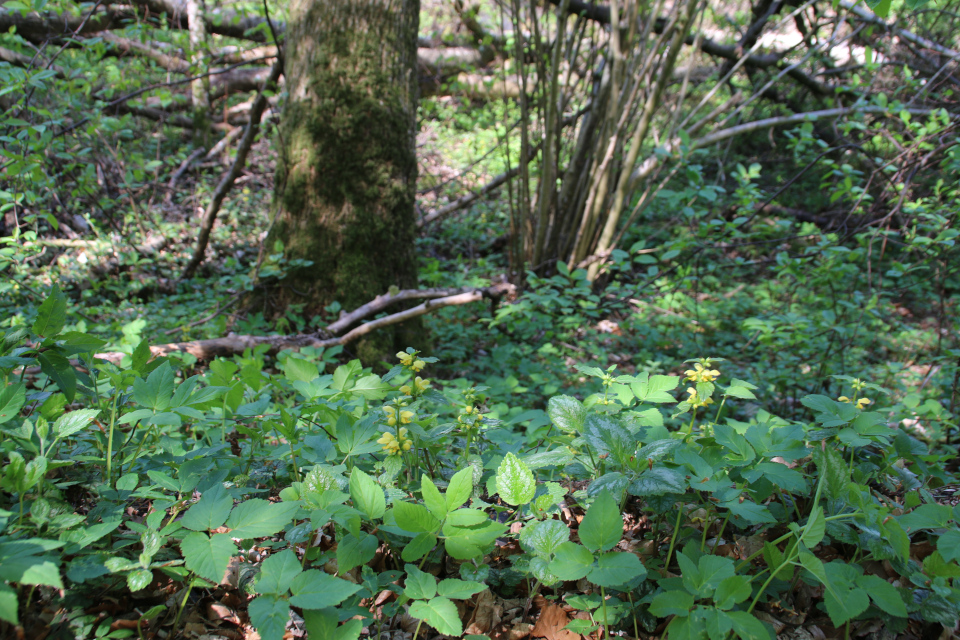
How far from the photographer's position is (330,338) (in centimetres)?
321

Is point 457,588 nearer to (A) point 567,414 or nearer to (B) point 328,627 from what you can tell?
(B) point 328,627

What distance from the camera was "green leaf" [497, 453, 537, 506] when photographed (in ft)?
3.29

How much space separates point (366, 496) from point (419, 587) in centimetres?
20

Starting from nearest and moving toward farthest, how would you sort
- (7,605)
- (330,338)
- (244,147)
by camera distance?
(7,605) → (330,338) → (244,147)

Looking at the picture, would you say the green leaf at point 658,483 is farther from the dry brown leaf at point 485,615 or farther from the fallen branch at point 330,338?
the fallen branch at point 330,338

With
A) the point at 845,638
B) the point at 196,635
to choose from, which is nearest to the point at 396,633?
the point at 196,635

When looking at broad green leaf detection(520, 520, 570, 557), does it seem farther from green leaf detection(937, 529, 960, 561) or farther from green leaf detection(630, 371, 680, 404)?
green leaf detection(937, 529, 960, 561)

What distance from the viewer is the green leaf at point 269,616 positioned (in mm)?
737

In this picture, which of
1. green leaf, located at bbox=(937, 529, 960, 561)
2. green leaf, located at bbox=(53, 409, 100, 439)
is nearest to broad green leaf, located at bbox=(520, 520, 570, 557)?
green leaf, located at bbox=(937, 529, 960, 561)

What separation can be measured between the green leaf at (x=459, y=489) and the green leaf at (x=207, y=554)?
0.39 m

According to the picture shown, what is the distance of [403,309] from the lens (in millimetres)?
3590

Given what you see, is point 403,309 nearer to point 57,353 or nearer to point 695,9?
point 57,353

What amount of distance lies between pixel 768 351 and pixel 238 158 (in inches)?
179

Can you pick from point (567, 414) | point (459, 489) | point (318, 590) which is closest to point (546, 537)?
point (459, 489)
